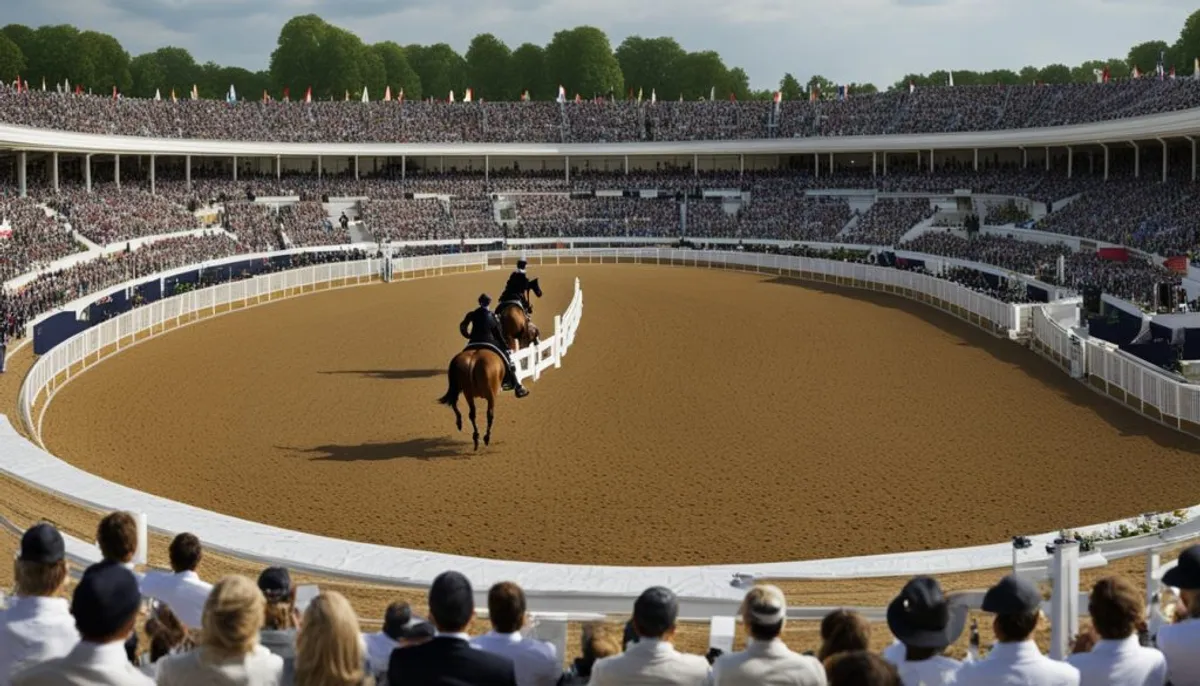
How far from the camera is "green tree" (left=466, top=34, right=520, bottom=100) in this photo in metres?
132

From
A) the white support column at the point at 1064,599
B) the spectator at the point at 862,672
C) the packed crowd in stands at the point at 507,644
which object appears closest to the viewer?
the spectator at the point at 862,672

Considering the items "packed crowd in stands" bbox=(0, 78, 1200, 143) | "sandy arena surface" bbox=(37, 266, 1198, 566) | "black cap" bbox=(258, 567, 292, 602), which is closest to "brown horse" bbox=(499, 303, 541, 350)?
"sandy arena surface" bbox=(37, 266, 1198, 566)

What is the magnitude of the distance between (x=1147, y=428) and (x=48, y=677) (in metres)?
21.8

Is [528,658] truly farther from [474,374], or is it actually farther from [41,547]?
[474,374]

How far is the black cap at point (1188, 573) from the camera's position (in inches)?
235

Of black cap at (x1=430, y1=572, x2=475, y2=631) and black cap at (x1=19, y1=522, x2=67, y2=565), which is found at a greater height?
black cap at (x1=19, y1=522, x2=67, y2=565)

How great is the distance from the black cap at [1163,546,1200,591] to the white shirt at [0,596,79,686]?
5.28 meters

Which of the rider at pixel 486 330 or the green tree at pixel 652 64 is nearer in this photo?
the rider at pixel 486 330

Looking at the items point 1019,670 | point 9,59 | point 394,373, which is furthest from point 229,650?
point 9,59

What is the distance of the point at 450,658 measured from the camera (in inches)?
204

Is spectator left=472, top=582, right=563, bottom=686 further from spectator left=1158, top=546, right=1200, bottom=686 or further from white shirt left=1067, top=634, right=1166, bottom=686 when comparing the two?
spectator left=1158, top=546, right=1200, bottom=686

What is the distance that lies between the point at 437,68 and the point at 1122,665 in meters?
142

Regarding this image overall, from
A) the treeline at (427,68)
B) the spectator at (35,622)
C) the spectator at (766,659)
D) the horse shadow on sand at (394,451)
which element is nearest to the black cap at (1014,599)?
the spectator at (766,659)

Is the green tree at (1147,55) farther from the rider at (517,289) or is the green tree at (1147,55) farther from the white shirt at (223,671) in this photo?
the white shirt at (223,671)
